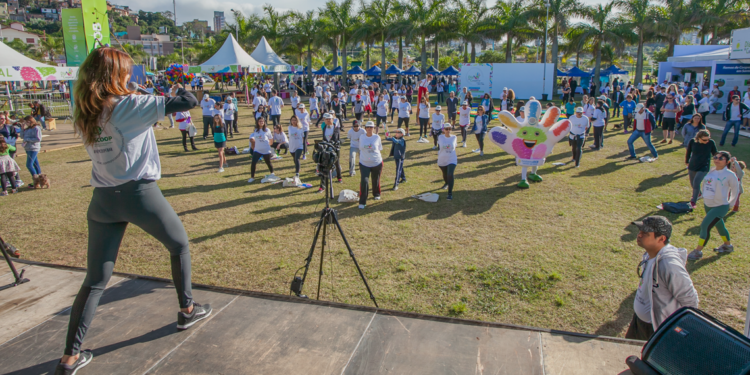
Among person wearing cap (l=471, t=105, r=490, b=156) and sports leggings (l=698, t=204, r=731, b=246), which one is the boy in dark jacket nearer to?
person wearing cap (l=471, t=105, r=490, b=156)

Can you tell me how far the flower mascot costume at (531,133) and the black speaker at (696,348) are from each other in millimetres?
8051

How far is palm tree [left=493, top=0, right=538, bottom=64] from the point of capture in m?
36.6

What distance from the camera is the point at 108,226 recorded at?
9.93 feet

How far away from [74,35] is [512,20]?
3098cm

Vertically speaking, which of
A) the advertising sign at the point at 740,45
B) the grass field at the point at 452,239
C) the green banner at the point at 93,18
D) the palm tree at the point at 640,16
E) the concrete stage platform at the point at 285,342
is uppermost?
the palm tree at the point at 640,16

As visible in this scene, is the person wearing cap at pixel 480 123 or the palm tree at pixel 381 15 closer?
the person wearing cap at pixel 480 123

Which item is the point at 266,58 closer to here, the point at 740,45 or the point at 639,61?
the point at 740,45

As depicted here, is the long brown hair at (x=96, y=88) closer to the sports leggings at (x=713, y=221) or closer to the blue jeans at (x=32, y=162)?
the sports leggings at (x=713, y=221)

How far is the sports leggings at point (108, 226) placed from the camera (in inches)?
115

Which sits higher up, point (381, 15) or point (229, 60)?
point (381, 15)

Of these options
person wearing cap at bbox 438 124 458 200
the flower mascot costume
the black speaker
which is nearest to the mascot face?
the flower mascot costume

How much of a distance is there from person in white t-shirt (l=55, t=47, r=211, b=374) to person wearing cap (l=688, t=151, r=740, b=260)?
697 centimetres

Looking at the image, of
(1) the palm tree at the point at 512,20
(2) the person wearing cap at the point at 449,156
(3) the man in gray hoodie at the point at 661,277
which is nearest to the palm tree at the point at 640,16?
(1) the palm tree at the point at 512,20

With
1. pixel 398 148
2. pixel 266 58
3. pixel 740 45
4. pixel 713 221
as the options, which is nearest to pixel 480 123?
pixel 398 148
